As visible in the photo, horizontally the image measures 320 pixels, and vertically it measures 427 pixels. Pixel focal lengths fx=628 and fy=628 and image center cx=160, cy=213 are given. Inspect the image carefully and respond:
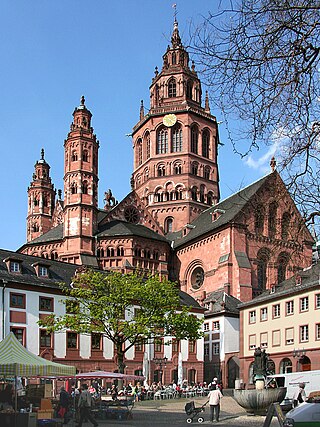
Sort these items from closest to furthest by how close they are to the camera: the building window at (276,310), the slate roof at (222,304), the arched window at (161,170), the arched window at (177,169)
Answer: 1. the building window at (276,310)
2. the slate roof at (222,304)
3. the arched window at (177,169)
4. the arched window at (161,170)

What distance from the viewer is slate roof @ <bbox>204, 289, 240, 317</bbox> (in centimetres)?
6181

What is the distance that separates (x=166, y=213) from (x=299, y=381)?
50.7 metres

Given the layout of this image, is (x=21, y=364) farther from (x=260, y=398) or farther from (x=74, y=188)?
(x=74, y=188)

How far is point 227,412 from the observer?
3036 cm

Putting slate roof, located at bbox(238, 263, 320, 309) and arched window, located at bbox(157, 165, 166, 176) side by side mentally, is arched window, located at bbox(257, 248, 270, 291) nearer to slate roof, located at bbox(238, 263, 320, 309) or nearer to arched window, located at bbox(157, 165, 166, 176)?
slate roof, located at bbox(238, 263, 320, 309)

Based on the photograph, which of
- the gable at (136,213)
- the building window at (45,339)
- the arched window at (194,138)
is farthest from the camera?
the arched window at (194,138)

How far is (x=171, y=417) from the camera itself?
28938mm

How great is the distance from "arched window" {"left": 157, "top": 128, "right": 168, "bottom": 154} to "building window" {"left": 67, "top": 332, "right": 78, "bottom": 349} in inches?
1652

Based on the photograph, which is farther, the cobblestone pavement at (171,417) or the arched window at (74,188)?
the arched window at (74,188)

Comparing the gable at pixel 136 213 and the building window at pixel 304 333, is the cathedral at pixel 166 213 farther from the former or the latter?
the building window at pixel 304 333

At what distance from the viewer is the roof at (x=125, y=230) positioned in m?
71.4

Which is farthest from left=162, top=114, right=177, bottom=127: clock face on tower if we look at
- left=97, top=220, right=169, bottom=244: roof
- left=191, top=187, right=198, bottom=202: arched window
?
left=97, top=220, right=169, bottom=244: roof

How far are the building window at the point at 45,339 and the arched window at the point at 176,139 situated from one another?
4345cm

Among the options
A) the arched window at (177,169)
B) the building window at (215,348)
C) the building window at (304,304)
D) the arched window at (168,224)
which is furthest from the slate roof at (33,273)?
the arched window at (177,169)
